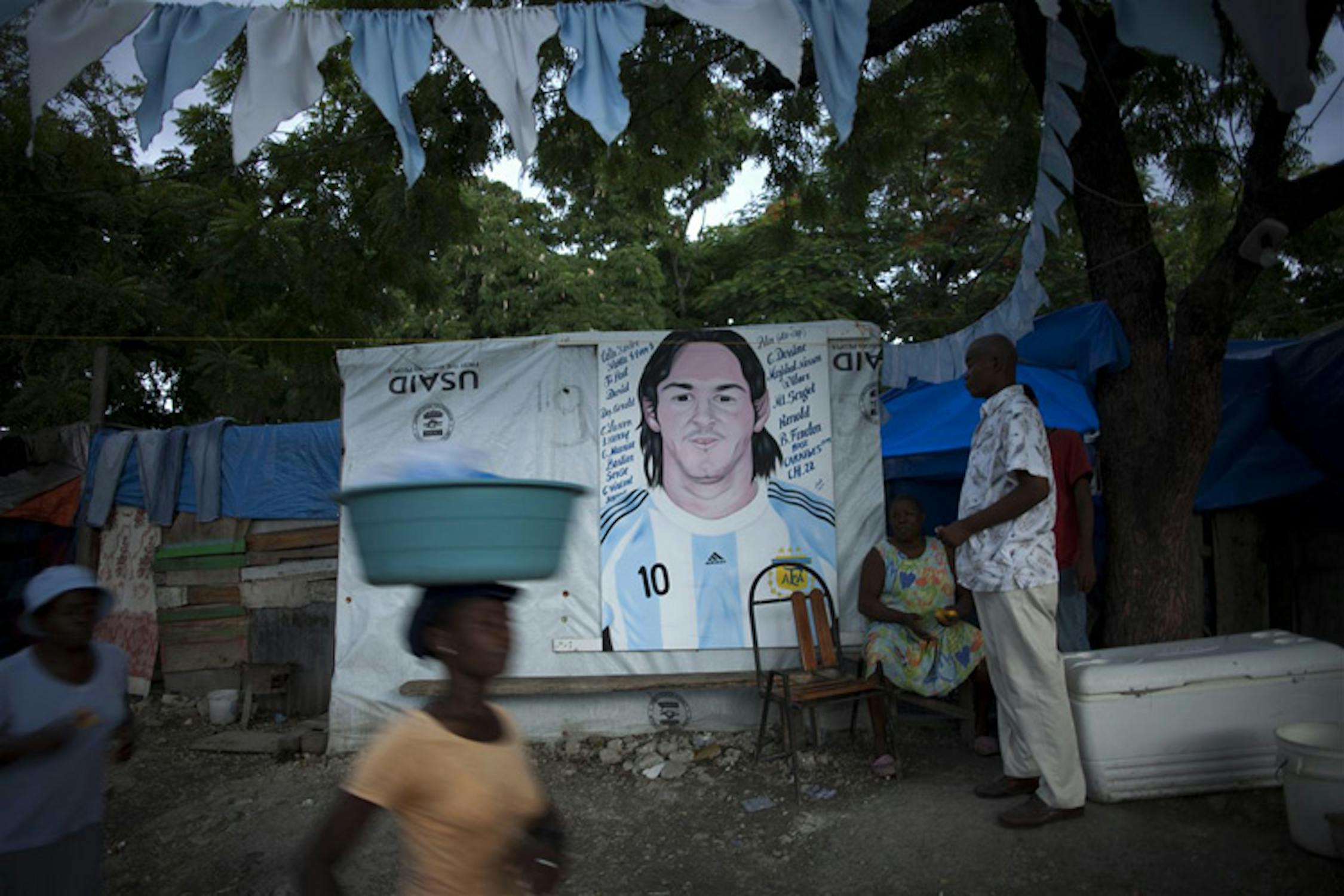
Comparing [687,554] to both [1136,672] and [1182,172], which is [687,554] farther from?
[1182,172]

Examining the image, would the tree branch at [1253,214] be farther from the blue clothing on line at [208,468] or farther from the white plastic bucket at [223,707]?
the blue clothing on line at [208,468]

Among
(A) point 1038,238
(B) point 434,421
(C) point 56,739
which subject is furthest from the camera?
(B) point 434,421

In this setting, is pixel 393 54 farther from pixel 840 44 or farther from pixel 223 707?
pixel 223 707

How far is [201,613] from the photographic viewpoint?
8742mm

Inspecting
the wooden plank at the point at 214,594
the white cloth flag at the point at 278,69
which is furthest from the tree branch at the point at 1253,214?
the wooden plank at the point at 214,594

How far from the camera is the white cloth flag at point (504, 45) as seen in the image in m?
4.30

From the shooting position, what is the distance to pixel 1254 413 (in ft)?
21.6

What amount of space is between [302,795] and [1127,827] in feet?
14.7

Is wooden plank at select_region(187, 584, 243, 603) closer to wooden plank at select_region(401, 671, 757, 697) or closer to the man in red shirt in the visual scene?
wooden plank at select_region(401, 671, 757, 697)

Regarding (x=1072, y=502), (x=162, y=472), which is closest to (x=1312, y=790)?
(x=1072, y=502)

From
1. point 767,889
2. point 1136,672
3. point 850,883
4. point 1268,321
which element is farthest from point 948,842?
point 1268,321

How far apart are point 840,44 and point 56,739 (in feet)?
12.6

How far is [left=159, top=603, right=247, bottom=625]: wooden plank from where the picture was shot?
8.69 metres

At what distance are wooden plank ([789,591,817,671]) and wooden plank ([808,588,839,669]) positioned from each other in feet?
0.17
